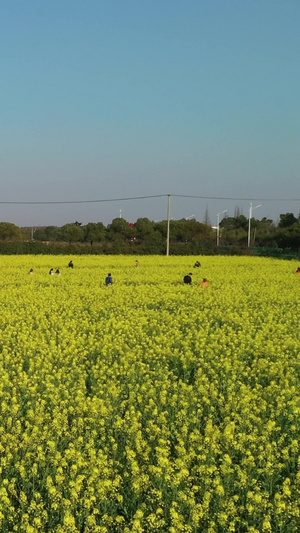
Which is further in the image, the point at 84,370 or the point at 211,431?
the point at 84,370

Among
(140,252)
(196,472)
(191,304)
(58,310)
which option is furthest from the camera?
(140,252)

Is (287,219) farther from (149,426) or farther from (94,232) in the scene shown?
(149,426)

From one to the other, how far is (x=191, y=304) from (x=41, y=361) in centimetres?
898

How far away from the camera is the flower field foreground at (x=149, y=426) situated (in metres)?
4.85

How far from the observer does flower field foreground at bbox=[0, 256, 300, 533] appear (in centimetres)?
485

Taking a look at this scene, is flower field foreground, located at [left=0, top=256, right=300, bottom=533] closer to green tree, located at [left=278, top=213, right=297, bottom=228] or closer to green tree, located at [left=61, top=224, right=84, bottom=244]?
green tree, located at [left=61, top=224, right=84, bottom=244]

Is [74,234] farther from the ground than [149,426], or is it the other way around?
[74,234]

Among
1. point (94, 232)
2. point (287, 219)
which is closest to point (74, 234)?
point (94, 232)

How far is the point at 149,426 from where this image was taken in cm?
668

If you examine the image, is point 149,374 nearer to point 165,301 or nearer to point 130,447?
point 130,447

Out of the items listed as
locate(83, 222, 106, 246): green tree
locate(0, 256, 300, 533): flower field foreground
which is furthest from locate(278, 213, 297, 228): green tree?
locate(0, 256, 300, 533): flower field foreground

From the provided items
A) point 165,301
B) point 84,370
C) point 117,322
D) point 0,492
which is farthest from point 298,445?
point 165,301

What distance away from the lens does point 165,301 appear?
63.6 feet

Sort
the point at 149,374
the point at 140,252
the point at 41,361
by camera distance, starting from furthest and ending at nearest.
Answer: the point at 140,252 → the point at 41,361 → the point at 149,374
